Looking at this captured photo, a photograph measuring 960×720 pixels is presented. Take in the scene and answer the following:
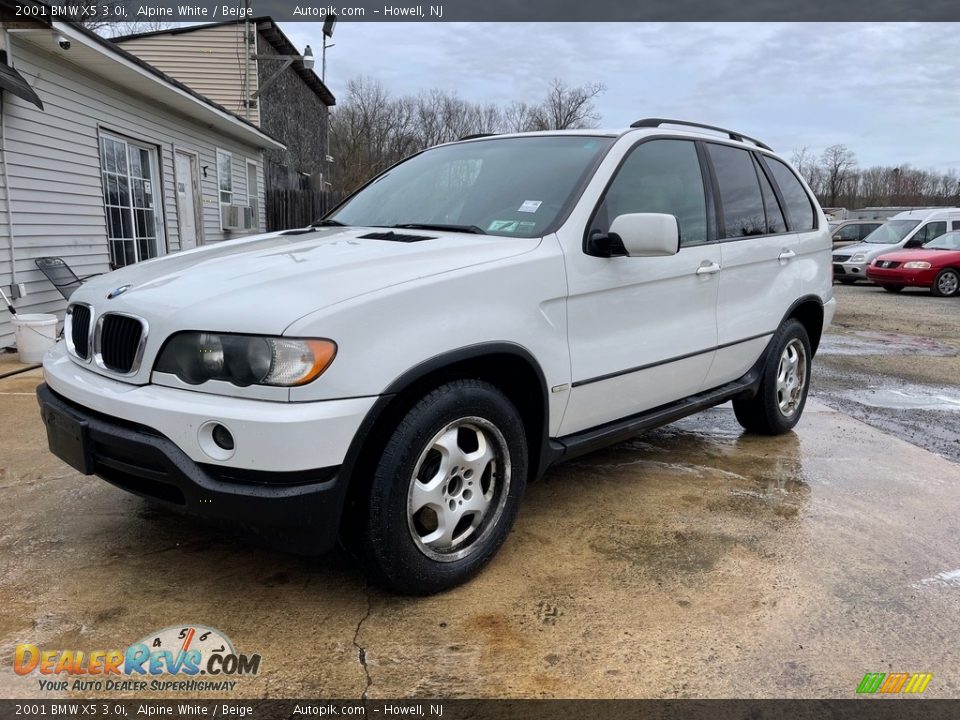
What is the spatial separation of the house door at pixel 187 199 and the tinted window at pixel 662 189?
986 cm

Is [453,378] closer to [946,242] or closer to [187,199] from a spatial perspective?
[187,199]

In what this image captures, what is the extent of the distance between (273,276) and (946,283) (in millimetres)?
17555

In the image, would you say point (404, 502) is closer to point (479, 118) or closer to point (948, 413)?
point (948, 413)

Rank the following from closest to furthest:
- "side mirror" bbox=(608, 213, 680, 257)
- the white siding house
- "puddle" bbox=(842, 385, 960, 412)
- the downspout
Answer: "side mirror" bbox=(608, 213, 680, 257)
"puddle" bbox=(842, 385, 960, 412)
the downspout
the white siding house

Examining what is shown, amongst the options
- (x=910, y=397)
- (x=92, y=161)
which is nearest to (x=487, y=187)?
(x=910, y=397)

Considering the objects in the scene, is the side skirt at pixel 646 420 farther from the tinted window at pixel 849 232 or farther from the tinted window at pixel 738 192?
the tinted window at pixel 849 232

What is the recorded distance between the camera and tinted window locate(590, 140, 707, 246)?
3268 millimetres

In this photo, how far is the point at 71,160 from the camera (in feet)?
28.1

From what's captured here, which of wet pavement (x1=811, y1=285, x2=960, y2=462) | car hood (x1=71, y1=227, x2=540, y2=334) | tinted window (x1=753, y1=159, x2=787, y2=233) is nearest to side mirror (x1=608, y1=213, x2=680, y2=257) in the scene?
car hood (x1=71, y1=227, x2=540, y2=334)

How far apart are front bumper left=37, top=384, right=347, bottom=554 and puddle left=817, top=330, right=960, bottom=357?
7.79 m

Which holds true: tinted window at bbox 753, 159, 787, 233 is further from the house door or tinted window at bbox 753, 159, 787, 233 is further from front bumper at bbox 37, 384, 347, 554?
the house door

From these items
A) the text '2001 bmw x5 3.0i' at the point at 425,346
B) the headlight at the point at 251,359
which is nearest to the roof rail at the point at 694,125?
the text '2001 bmw x5 3.0i' at the point at 425,346

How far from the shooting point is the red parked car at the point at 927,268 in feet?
51.4

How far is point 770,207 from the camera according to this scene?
14.6ft
